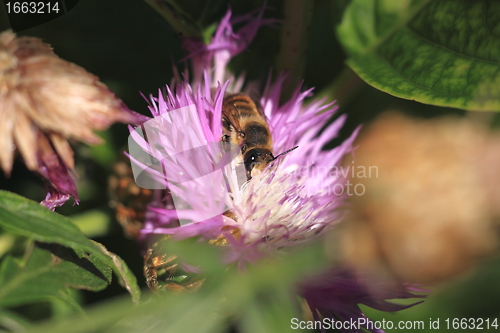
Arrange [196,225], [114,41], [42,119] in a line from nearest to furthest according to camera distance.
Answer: [42,119]
[196,225]
[114,41]

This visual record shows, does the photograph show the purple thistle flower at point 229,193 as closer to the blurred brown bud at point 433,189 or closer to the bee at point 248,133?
the bee at point 248,133

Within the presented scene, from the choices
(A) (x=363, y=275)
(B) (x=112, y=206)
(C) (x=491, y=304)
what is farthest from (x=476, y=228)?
(C) (x=491, y=304)

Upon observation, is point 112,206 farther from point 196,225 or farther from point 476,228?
point 476,228

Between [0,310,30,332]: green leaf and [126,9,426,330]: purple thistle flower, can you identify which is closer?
[0,310,30,332]: green leaf

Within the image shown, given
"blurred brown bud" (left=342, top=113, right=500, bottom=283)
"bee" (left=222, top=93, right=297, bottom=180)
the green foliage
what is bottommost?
"blurred brown bud" (left=342, top=113, right=500, bottom=283)

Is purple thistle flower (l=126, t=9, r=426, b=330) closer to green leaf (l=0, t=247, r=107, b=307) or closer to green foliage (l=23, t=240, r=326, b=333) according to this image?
green leaf (l=0, t=247, r=107, b=307)

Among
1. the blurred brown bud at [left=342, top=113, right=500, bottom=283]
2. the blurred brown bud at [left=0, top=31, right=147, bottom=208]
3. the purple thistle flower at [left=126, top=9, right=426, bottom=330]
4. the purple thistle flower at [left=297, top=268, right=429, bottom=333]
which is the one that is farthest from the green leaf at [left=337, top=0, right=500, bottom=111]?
the blurred brown bud at [left=342, top=113, right=500, bottom=283]

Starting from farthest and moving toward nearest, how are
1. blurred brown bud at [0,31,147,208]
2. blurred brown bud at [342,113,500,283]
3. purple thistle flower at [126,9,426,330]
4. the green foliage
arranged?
blurred brown bud at [342,113,500,283] → purple thistle flower at [126,9,426,330] → blurred brown bud at [0,31,147,208] → the green foliage

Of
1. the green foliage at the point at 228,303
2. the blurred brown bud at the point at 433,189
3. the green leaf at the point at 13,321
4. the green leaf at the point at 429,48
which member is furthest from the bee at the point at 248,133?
the blurred brown bud at the point at 433,189
